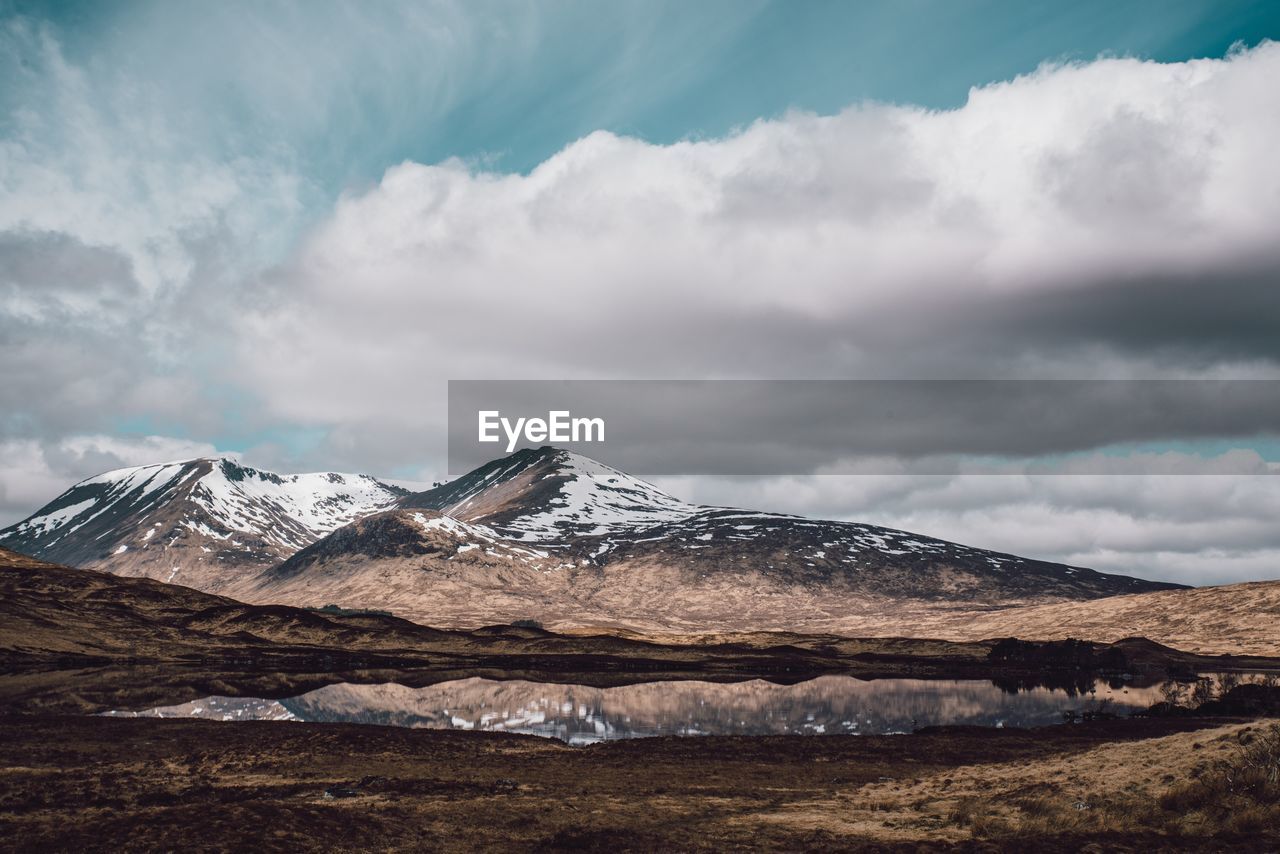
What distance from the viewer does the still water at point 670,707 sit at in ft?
215

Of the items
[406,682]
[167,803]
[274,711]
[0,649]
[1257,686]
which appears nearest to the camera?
[167,803]

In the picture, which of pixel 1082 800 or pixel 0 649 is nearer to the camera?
pixel 1082 800

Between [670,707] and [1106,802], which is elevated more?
[1106,802]

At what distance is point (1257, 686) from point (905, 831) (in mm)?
76505

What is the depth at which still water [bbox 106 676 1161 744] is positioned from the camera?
6550 centimetres

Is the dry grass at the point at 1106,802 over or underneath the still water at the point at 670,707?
over

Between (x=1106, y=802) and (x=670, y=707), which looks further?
(x=670, y=707)

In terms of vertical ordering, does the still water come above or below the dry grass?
below

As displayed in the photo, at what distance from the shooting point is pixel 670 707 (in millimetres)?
80000

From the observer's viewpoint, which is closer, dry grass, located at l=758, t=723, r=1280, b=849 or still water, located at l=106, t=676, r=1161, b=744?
dry grass, located at l=758, t=723, r=1280, b=849

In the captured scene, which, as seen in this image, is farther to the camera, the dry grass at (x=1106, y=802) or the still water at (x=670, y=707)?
the still water at (x=670, y=707)

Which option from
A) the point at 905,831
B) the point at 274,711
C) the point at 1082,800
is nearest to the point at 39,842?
the point at 905,831

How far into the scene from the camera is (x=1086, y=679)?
121812 mm

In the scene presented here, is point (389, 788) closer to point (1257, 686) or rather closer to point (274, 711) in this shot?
point (274, 711)
